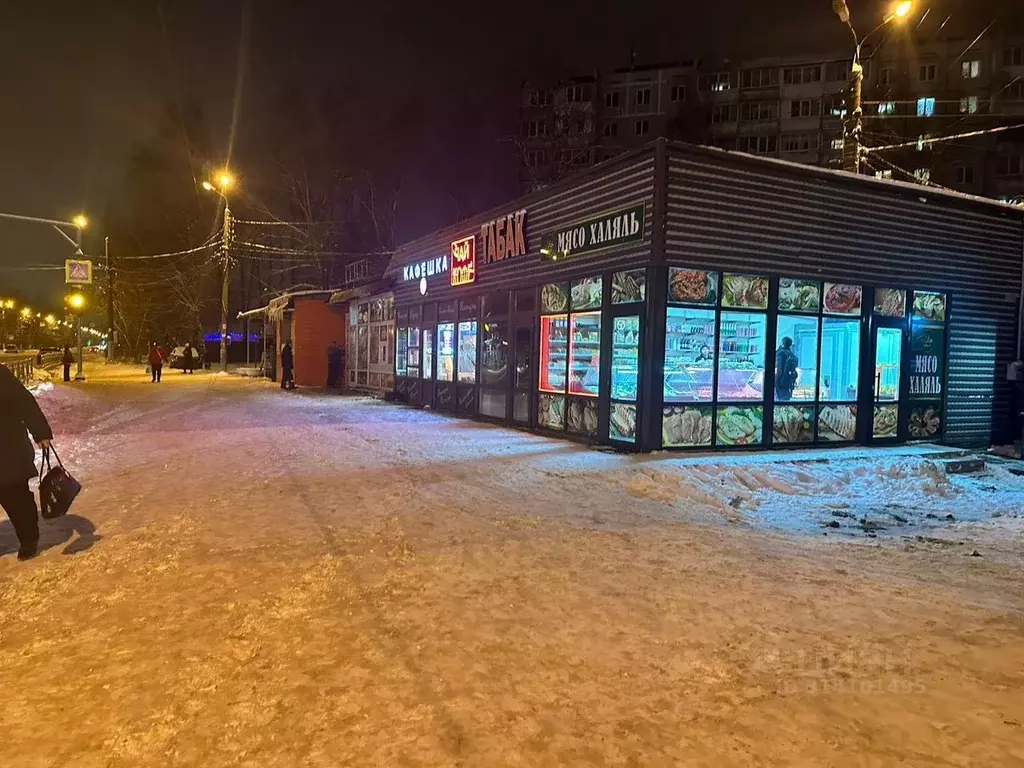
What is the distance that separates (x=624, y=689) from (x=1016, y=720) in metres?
1.82

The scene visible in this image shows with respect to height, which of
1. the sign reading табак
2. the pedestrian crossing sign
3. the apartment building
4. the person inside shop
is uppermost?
the apartment building

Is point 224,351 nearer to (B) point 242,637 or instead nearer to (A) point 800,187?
(A) point 800,187

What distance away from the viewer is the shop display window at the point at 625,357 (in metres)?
11.1

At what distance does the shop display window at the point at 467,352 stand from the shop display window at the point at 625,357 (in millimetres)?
5503

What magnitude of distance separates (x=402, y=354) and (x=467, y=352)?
15.1 ft

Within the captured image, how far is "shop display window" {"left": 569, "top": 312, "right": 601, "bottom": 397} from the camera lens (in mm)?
12031

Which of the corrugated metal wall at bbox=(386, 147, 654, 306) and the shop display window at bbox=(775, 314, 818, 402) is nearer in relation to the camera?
the corrugated metal wall at bbox=(386, 147, 654, 306)

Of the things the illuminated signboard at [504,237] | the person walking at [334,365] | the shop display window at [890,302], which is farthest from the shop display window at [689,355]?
the person walking at [334,365]

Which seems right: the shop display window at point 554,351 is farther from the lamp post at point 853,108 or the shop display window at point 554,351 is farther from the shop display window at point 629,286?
the lamp post at point 853,108

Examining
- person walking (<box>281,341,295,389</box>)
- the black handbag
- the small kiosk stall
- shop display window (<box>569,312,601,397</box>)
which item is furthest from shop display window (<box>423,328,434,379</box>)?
the black handbag

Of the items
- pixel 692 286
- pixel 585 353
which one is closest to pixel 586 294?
pixel 585 353

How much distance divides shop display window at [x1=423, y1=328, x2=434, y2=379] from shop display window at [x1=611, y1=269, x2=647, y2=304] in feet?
26.7

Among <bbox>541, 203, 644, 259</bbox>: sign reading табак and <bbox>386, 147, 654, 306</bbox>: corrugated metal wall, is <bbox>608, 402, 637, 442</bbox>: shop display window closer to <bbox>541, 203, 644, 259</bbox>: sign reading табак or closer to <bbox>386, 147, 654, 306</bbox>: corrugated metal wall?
<bbox>386, 147, 654, 306</bbox>: corrugated metal wall

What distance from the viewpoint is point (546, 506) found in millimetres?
7676
